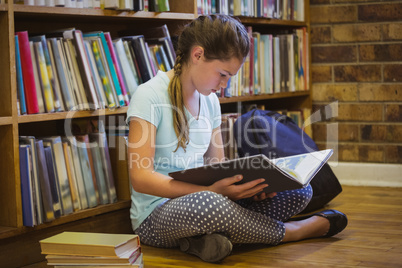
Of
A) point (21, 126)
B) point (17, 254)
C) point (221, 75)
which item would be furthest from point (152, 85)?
point (17, 254)

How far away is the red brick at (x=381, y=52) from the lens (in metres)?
2.73

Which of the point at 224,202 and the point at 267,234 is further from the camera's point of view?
the point at 267,234

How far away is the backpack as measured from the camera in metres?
2.32

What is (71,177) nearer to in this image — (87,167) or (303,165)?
(87,167)

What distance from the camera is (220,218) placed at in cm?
162

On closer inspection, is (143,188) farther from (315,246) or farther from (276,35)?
(276,35)

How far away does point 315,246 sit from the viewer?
1.79 metres

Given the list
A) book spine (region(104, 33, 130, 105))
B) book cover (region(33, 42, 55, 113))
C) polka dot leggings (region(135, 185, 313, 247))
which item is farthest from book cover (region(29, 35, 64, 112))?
polka dot leggings (region(135, 185, 313, 247))

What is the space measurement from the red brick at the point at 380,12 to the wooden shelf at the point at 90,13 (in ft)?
3.31

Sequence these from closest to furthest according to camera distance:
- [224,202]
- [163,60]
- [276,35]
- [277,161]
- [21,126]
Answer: [224,202], [277,161], [21,126], [163,60], [276,35]

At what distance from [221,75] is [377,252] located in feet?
2.23

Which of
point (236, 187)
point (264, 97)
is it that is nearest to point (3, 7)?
point (236, 187)

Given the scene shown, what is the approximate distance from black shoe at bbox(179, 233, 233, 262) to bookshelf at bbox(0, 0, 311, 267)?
0.37 meters

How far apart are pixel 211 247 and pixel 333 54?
1563mm
